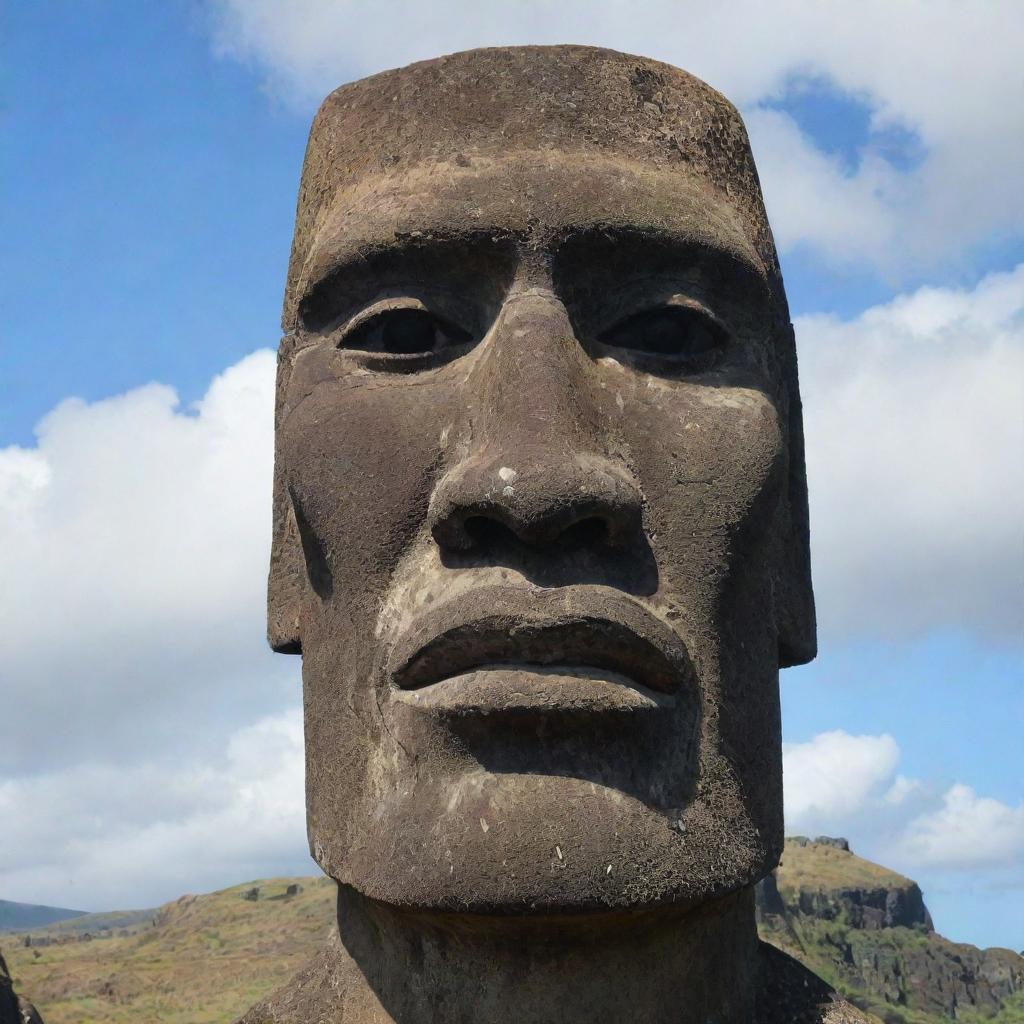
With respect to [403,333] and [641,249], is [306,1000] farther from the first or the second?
[641,249]

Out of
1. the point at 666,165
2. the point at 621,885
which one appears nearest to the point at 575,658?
the point at 621,885

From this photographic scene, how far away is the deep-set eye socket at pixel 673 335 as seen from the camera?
4457mm

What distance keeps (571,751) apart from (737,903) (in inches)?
41.7

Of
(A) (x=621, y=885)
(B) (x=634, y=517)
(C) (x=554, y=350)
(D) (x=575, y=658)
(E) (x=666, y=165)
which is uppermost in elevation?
(E) (x=666, y=165)

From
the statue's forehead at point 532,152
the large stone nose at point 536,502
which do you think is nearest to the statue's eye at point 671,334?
the statue's forehead at point 532,152

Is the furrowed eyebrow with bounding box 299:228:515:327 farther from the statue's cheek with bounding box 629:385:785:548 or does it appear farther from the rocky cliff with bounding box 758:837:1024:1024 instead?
the rocky cliff with bounding box 758:837:1024:1024

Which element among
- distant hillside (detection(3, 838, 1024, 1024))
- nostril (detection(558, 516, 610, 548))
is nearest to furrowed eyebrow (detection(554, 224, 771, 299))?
nostril (detection(558, 516, 610, 548))

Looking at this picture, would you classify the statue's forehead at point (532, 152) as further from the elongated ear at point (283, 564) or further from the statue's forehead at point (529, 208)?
the elongated ear at point (283, 564)

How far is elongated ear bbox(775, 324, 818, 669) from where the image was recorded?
479 cm

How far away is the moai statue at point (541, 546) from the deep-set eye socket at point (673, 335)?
10mm

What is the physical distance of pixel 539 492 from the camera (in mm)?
3766

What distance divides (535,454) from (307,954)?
75.1 feet

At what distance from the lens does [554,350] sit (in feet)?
13.7

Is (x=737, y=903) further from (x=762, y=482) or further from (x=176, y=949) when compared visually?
(x=176, y=949)
